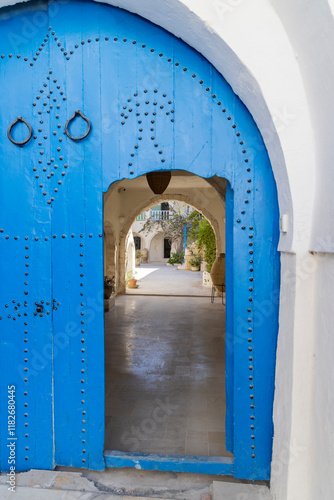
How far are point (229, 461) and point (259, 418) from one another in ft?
1.26

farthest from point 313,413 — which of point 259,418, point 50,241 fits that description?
point 50,241

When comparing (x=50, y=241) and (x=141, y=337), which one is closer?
(x=50, y=241)

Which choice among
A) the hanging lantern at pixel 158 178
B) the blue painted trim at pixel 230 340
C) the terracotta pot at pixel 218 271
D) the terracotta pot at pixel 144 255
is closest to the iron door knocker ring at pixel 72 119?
the blue painted trim at pixel 230 340

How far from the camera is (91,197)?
2424mm

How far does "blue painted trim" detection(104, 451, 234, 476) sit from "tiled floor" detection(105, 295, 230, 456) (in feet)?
0.78

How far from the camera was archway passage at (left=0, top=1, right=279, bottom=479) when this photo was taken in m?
2.35

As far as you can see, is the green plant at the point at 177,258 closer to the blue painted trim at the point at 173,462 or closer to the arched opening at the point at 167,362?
the arched opening at the point at 167,362

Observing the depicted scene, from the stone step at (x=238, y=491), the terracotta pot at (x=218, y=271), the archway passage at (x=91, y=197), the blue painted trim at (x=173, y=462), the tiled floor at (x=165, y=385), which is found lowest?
the tiled floor at (x=165, y=385)

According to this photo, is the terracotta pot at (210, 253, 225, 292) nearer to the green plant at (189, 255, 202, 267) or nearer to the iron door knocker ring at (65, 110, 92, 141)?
the iron door knocker ring at (65, 110, 92, 141)

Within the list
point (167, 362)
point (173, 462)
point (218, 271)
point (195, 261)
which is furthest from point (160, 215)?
point (173, 462)

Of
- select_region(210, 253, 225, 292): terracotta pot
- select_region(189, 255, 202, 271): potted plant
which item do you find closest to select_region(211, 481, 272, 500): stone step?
select_region(210, 253, 225, 292): terracotta pot

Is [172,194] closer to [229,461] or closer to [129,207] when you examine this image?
[129,207]

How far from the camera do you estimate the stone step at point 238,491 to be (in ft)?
7.20

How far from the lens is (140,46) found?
2.37 metres
